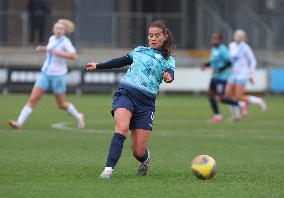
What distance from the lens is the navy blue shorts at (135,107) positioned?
11.7m

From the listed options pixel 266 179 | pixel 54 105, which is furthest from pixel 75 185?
pixel 54 105

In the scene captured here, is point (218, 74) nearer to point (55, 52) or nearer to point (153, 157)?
point (55, 52)

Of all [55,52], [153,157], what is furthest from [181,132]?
[153,157]

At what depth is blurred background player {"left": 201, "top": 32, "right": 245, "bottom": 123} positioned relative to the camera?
24844 mm

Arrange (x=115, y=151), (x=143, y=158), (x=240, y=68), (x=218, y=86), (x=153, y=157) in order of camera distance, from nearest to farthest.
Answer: (x=115, y=151)
(x=143, y=158)
(x=153, y=157)
(x=218, y=86)
(x=240, y=68)

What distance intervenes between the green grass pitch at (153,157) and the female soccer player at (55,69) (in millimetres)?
500

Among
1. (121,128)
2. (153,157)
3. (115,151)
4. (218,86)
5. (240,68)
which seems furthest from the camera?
(240,68)

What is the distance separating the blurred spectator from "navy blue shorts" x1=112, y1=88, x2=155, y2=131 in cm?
2596

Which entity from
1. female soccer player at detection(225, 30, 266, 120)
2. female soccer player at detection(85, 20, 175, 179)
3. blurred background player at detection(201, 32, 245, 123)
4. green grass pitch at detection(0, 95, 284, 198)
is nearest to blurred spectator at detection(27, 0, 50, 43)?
green grass pitch at detection(0, 95, 284, 198)

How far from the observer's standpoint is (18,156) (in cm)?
1423

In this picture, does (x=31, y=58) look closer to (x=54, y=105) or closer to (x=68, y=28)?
(x=54, y=105)

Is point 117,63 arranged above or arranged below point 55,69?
above

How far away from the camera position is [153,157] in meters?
14.9

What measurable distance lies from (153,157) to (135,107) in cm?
325
